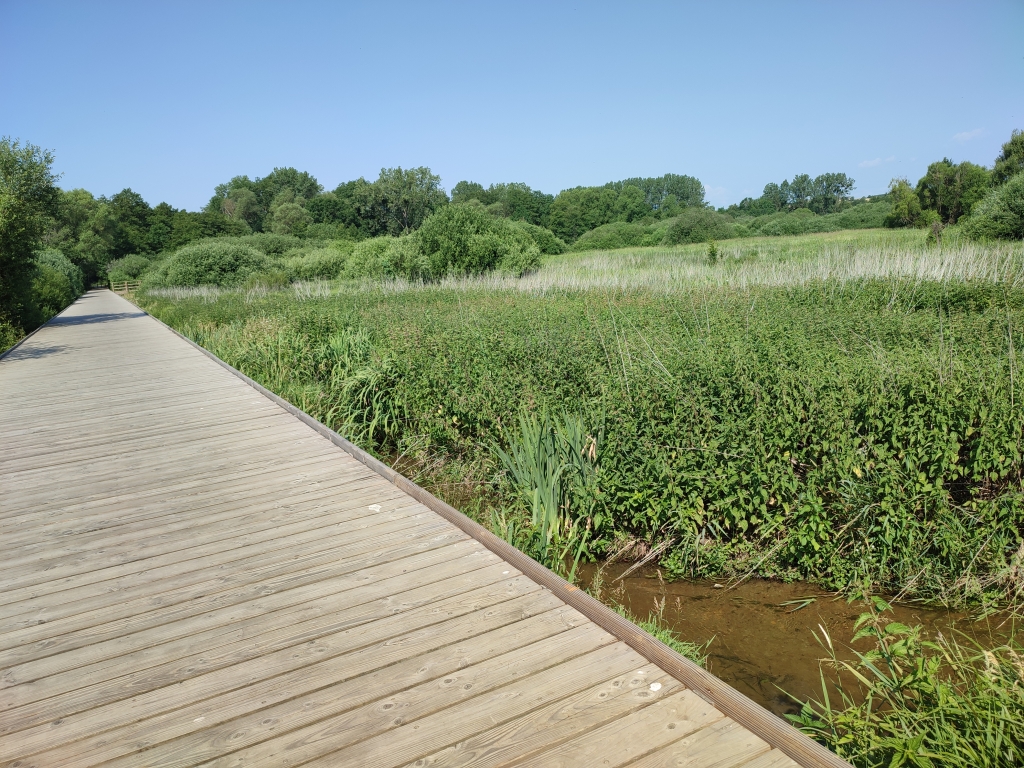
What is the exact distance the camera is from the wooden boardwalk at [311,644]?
2.15 meters

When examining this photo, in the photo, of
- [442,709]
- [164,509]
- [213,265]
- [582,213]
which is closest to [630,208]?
[582,213]

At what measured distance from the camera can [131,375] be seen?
10.1 metres

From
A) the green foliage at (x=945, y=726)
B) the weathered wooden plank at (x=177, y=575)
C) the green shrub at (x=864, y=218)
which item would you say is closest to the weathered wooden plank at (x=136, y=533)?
the weathered wooden plank at (x=177, y=575)

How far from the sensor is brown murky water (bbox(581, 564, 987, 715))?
11.7 feet

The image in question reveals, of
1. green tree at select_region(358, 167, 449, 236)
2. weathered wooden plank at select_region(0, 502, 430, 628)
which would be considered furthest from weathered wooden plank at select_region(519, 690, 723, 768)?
green tree at select_region(358, 167, 449, 236)

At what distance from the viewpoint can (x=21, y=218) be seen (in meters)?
18.6

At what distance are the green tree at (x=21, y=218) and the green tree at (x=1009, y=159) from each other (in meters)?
42.8

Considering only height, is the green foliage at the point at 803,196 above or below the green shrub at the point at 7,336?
Answer: above

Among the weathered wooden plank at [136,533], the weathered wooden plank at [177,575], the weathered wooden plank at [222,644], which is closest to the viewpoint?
the weathered wooden plank at [222,644]

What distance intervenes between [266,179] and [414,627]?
416 ft

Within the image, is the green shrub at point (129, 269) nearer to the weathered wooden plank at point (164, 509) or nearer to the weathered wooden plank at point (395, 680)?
the weathered wooden plank at point (164, 509)

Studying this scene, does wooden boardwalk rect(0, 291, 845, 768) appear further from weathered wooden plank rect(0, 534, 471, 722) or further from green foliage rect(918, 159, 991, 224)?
green foliage rect(918, 159, 991, 224)

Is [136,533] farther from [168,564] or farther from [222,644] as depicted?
[222,644]

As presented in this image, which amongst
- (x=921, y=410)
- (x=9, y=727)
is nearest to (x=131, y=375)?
(x=9, y=727)
